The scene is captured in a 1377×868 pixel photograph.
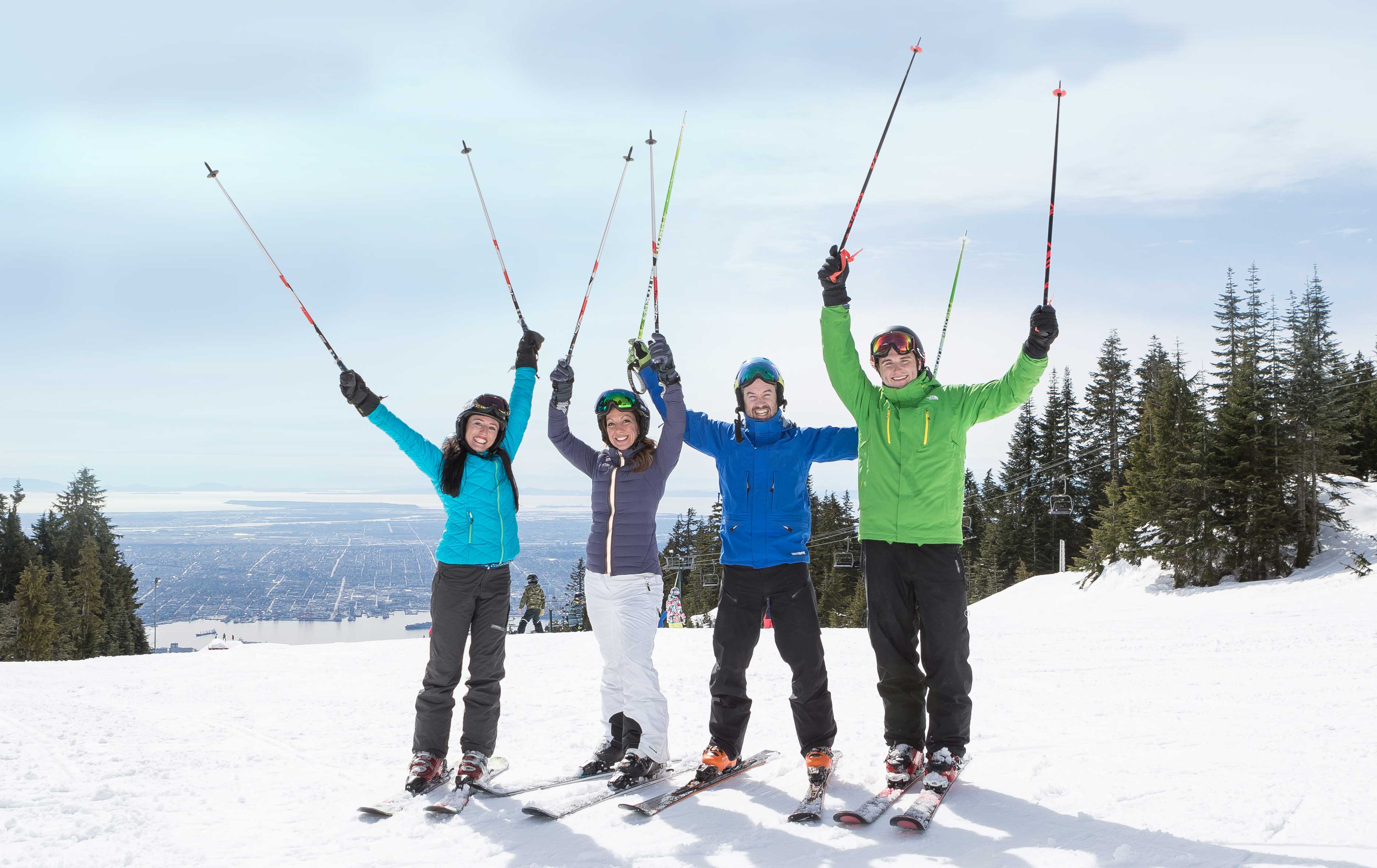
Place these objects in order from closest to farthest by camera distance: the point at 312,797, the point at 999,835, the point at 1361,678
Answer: the point at 999,835, the point at 312,797, the point at 1361,678

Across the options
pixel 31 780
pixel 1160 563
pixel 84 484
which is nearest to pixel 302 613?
pixel 84 484

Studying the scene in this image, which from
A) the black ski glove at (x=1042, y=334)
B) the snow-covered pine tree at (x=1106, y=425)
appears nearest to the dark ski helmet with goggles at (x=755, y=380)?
the black ski glove at (x=1042, y=334)

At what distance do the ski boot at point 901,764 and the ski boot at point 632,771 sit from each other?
42.9 inches

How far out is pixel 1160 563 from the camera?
25.6m

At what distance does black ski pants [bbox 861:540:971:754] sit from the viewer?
141 inches

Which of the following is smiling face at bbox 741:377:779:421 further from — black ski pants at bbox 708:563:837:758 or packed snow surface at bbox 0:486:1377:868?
packed snow surface at bbox 0:486:1377:868

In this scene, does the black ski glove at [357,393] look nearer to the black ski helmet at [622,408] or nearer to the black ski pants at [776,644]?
the black ski helmet at [622,408]

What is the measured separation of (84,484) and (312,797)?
73.5 m

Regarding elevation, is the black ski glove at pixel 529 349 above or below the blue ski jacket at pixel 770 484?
above

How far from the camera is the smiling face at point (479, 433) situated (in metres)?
4.10

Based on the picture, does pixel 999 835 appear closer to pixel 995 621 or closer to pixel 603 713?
pixel 603 713

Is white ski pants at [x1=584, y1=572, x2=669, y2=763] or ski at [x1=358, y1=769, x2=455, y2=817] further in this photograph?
white ski pants at [x1=584, y1=572, x2=669, y2=763]

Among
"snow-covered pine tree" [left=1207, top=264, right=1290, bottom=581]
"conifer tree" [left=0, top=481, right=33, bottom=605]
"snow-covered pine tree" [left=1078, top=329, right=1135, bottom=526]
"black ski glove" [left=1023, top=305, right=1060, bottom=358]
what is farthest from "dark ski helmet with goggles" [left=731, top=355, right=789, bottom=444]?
"conifer tree" [left=0, top=481, right=33, bottom=605]

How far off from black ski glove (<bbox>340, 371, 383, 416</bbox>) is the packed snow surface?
1.90m
